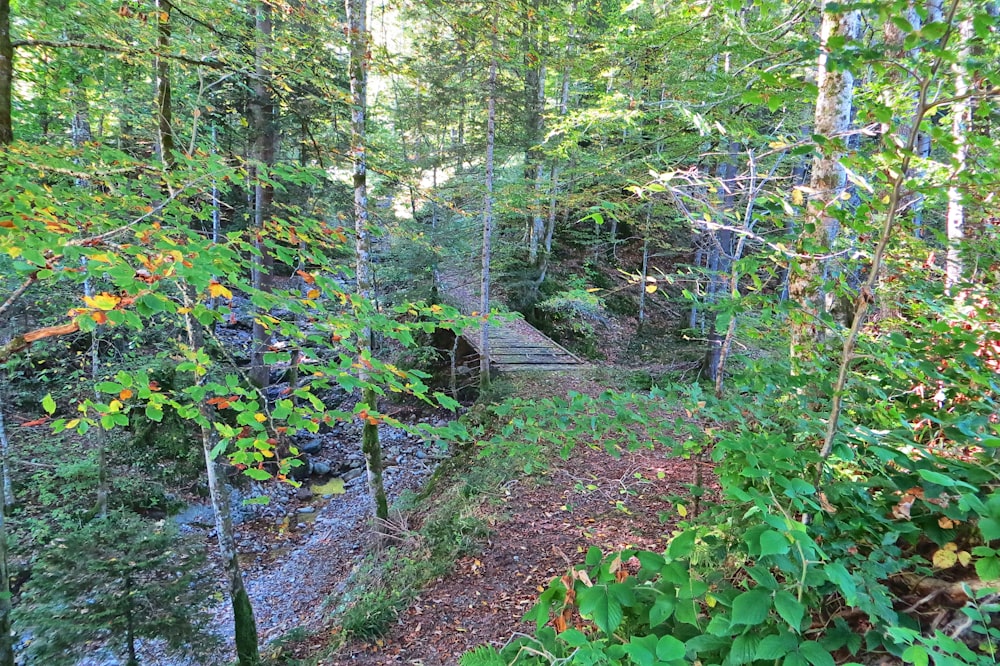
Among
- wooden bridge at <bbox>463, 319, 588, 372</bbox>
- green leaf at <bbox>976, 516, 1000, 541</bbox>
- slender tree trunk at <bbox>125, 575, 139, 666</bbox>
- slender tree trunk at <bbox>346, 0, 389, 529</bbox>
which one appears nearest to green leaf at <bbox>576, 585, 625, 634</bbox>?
green leaf at <bbox>976, 516, 1000, 541</bbox>

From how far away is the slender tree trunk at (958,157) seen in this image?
1530 mm

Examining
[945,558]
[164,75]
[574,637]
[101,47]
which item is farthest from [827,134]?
[164,75]

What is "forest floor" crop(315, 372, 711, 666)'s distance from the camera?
171 inches

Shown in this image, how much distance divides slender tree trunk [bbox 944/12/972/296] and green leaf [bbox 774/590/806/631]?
1472 mm

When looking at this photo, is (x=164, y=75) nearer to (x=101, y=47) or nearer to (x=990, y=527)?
A: (x=101, y=47)

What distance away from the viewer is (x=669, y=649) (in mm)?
1290

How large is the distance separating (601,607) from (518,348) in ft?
32.8

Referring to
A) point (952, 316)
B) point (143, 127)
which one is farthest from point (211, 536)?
point (952, 316)

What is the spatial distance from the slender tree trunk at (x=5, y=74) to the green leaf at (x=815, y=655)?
474cm

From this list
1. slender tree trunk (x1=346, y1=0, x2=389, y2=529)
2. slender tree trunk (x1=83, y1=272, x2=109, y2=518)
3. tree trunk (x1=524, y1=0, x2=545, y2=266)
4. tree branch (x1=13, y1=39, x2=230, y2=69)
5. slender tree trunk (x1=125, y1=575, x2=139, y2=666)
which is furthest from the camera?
slender tree trunk (x1=83, y1=272, x2=109, y2=518)

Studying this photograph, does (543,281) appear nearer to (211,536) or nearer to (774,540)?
(211,536)

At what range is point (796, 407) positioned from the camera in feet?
7.23

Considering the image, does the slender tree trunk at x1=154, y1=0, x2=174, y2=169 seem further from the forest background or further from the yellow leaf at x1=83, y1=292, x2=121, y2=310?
the yellow leaf at x1=83, y1=292, x2=121, y2=310

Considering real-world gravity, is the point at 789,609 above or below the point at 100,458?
above
